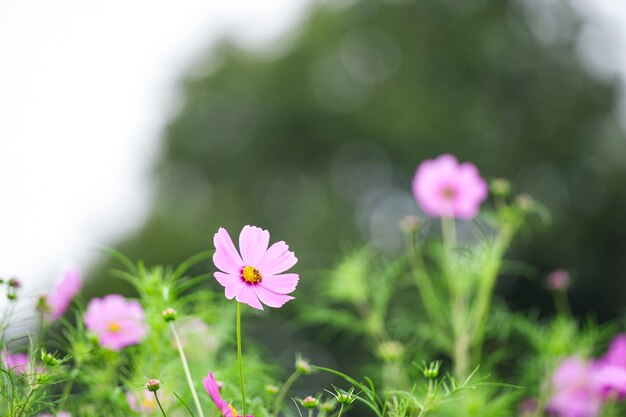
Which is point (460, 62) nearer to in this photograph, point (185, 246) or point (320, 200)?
point (320, 200)

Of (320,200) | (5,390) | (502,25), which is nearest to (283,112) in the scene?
(320,200)

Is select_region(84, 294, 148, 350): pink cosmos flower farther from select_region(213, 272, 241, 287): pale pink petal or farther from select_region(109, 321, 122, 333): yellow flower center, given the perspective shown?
select_region(213, 272, 241, 287): pale pink petal

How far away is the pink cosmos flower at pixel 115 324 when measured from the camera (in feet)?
2.37

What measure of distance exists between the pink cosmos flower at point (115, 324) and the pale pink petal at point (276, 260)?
252mm

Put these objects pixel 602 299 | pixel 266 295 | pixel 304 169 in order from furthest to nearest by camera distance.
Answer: pixel 304 169 → pixel 602 299 → pixel 266 295

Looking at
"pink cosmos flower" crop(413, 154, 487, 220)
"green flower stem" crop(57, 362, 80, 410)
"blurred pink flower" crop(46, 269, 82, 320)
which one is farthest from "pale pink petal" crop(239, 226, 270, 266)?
"pink cosmos flower" crop(413, 154, 487, 220)

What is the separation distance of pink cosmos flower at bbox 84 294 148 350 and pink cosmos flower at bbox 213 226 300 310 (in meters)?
0.25

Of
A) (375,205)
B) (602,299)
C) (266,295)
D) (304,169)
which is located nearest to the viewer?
(266,295)

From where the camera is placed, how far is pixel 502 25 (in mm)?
7871

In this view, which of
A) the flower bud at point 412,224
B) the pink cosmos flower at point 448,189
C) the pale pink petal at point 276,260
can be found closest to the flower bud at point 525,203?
→ the flower bud at point 412,224

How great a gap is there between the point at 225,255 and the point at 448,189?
83cm

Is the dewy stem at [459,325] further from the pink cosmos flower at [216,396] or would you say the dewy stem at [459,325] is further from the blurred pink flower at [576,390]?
the pink cosmos flower at [216,396]

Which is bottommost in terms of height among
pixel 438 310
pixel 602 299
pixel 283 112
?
pixel 602 299

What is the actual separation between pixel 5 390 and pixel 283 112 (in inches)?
318
